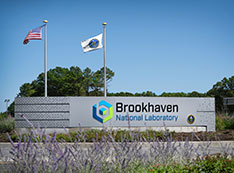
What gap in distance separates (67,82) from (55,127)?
44641 mm

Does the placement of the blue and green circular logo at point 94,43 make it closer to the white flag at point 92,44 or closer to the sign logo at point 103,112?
the white flag at point 92,44

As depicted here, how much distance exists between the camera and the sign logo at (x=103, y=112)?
17750 mm

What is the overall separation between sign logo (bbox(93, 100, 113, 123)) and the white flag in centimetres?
496

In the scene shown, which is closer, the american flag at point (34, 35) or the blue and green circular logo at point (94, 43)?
the american flag at point (34, 35)

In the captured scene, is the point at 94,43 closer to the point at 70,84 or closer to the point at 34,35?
the point at 34,35

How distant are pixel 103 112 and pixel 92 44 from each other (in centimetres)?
570

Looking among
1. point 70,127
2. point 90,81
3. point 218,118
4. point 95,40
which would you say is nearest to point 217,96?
point 90,81

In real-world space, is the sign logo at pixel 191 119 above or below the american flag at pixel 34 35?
below

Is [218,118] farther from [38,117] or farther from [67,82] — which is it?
[67,82]

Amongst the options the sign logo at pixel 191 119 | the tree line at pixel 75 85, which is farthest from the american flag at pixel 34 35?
the tree line at pixel 75 85

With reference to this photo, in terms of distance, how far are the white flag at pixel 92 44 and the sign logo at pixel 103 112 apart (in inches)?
195

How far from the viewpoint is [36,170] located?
148 inches

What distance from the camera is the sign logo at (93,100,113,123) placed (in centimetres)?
1775

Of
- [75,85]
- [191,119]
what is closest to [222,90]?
[75,85]
